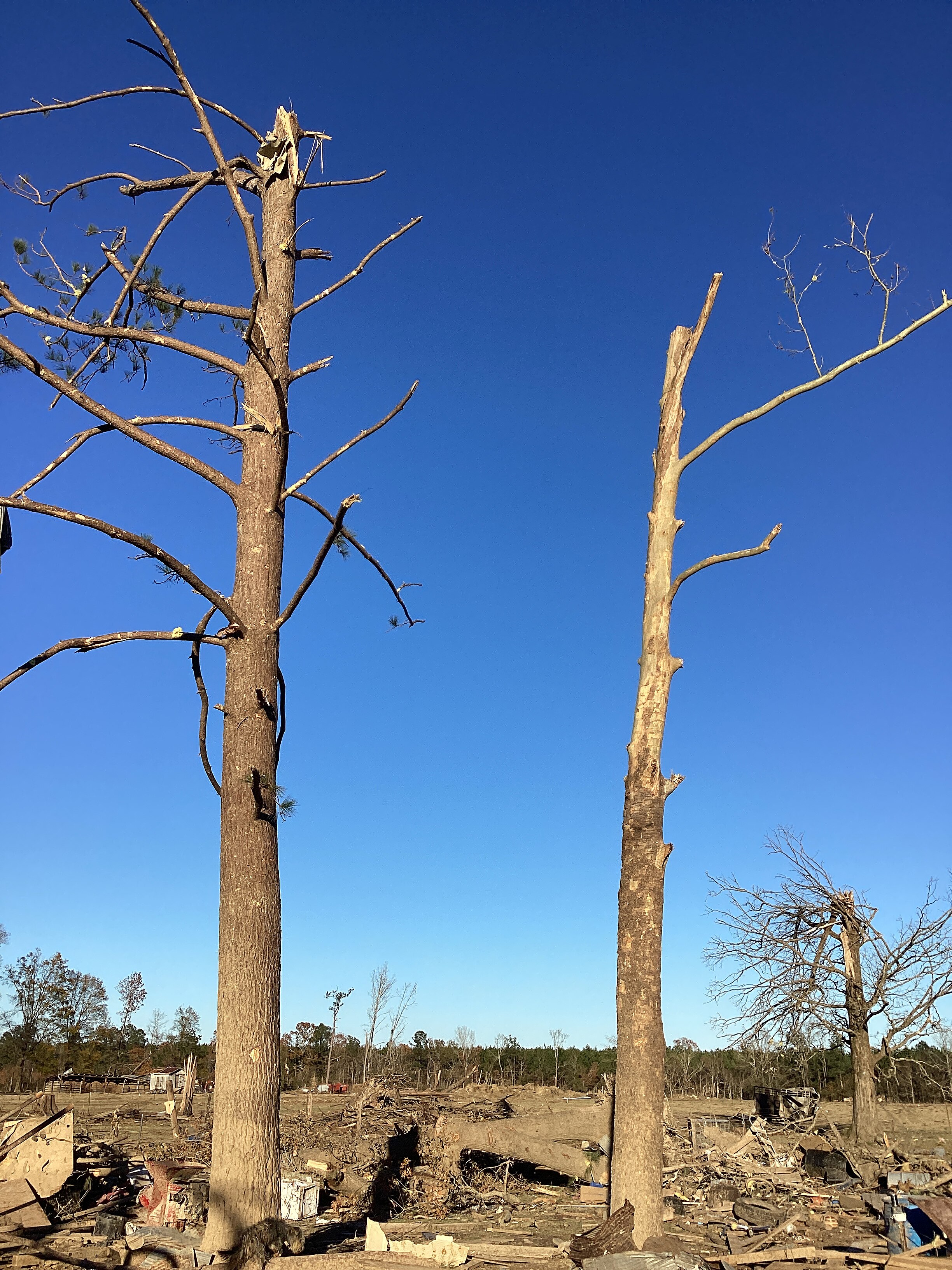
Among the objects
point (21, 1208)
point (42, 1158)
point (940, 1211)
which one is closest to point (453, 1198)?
point (42, 1158)

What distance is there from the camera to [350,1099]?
646 inches

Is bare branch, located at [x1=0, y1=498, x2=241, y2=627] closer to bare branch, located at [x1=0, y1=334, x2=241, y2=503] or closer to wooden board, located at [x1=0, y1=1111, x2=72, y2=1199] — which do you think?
bare branch, located at [x1=0, y1=334, x2=241, y2=503]

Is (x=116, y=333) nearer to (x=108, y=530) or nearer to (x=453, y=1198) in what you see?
(x=108, y=530)

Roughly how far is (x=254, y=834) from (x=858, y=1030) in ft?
49.6

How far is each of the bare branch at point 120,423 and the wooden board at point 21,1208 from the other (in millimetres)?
7075

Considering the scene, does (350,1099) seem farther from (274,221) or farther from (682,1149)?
(274,221)

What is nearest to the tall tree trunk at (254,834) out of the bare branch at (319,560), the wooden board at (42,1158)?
the bare branch at (319,560)

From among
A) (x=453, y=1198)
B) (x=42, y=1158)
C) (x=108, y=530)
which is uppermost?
(x=108, y=530)

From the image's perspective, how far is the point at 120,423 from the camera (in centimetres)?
612

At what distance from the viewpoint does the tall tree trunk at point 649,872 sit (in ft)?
19.1

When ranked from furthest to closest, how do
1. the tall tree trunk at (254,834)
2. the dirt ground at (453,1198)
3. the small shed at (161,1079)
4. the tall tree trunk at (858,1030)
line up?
the small shed at (161,1079) < the tall tree trunk at (858,1030) < the dirt ground at (453,1198) < the tall tree trunk at (254,834)

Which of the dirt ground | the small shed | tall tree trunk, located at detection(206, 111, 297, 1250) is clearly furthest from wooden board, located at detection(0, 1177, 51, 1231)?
the small shed

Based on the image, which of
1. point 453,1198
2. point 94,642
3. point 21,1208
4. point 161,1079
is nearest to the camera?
point 94,642

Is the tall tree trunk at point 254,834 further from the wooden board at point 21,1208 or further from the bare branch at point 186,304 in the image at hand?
the wooden board at point 21,1208
